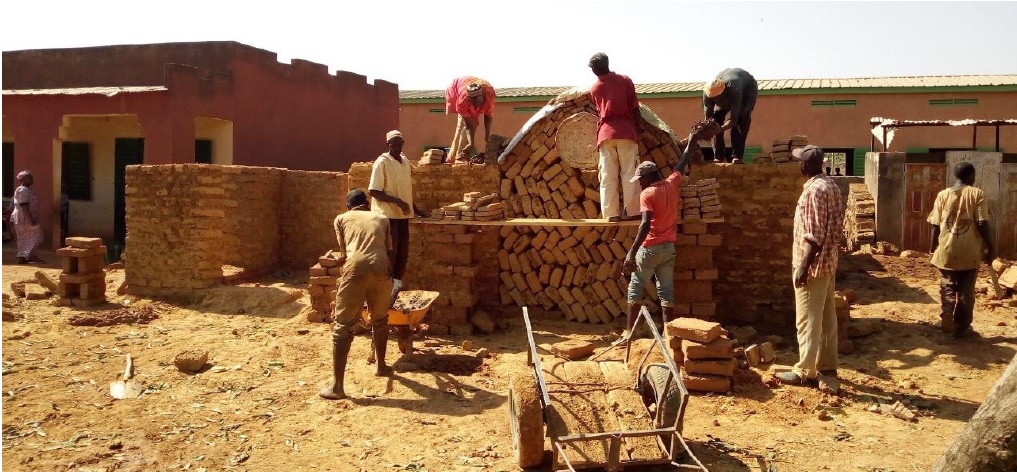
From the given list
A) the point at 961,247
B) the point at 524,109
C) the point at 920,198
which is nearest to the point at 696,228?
the point at 961,247

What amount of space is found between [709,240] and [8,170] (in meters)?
15.7

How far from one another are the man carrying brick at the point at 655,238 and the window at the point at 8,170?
14.9 metres

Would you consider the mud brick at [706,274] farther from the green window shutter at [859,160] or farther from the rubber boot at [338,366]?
the green window shutter at [859,160]

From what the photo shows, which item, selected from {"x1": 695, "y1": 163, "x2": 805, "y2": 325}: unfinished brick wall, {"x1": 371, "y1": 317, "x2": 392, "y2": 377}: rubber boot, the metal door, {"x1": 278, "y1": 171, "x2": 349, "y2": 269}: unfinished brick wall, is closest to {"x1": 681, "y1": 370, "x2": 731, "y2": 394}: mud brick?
{"x1": 695, "y1": 163, "x2": 805, "y2": 325}: unfinished brick wall

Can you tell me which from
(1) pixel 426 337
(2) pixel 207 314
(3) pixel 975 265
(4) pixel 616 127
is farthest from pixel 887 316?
(2) pixel 207 314

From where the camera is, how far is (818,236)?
5.79m

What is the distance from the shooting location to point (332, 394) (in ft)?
19.9

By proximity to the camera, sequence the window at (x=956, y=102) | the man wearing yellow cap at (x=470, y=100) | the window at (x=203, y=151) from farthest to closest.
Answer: the window at (x=956, y=102), the window at (x=203, y=151), the man wearing yellow cap at (x=470, y=100)

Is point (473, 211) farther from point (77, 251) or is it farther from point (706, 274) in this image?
point (77, 251)

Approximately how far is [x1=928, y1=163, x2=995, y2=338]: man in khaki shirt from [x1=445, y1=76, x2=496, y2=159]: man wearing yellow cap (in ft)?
17.1

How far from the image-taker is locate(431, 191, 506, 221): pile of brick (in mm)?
7914

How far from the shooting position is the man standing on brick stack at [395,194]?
7.38m

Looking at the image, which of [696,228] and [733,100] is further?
[733,100]

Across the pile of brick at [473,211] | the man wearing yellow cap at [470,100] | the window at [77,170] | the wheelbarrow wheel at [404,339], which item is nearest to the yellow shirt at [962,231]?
the pile of brick at [473,211]
